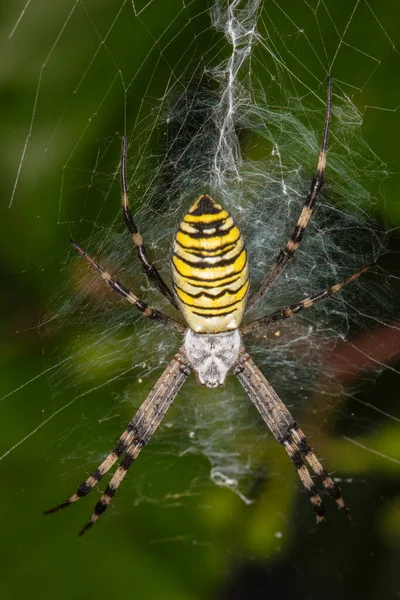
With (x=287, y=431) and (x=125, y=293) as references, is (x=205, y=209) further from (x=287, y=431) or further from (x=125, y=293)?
(x=287, y=431)

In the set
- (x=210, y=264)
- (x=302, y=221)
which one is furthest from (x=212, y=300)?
(x=302, y=221)

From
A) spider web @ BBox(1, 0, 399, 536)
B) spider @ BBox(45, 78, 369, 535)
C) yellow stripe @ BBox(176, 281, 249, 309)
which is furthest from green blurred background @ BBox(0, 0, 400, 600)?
yellow stripe @ BBox(176, 281, 249, 309)

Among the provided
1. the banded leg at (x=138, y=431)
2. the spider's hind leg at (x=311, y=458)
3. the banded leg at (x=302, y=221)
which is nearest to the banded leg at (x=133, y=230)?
the banded leg at (x=302, y=221)

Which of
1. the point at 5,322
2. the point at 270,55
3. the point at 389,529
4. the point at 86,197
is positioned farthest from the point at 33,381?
the point at 389,529

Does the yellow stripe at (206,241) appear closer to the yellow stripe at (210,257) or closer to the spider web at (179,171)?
the yellow stripe at (210,257)

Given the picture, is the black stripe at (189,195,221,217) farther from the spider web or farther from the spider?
the spider web
